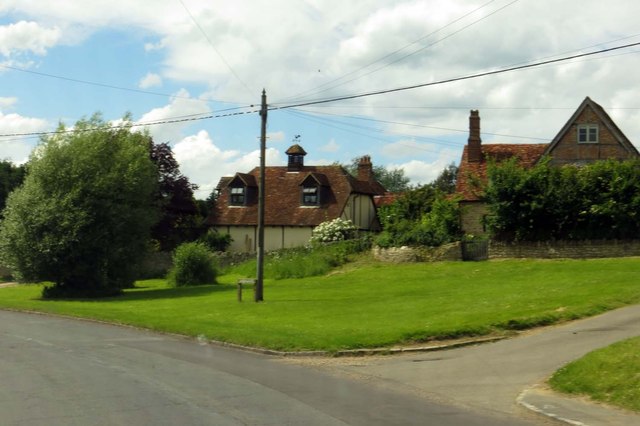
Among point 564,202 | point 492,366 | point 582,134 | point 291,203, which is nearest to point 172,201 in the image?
point 291,203

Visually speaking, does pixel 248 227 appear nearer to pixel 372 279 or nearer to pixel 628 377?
pixel 372 279

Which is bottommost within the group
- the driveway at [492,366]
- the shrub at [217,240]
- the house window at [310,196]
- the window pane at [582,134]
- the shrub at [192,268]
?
the driveway at [492,366]

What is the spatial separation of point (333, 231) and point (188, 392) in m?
41.6

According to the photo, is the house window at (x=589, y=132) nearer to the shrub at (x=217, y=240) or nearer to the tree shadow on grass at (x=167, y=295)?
the tree shadow on grass at (x=167, y=295)

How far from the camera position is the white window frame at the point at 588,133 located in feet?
153

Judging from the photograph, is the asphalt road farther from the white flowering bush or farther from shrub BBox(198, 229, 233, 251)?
shrub BBox(198, 229, 233, 251)

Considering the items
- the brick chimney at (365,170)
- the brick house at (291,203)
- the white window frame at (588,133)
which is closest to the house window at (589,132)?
the white window frame at (588,133)

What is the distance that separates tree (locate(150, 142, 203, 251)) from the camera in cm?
6238

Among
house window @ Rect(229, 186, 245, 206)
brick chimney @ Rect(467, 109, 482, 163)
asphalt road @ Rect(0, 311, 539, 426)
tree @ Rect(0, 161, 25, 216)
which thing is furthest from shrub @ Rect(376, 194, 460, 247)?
tree @ Rect(0, 161, 25, 216)

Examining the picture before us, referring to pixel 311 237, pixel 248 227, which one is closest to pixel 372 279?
pixel 311 237

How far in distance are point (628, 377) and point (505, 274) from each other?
2277 cm

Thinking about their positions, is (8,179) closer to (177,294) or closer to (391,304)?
(177,294)

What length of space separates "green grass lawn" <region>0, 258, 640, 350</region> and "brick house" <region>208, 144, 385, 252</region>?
58.2 feet

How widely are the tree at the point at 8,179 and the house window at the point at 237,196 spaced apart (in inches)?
1027
